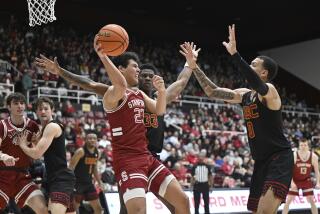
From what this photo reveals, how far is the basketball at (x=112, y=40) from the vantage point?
17.7ft

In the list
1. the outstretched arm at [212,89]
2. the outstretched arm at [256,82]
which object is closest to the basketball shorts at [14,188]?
the outstretched arm at [212,89]

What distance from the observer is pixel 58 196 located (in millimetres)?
6770

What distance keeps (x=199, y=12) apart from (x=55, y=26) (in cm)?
835

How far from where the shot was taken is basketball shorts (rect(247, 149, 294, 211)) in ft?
19.4

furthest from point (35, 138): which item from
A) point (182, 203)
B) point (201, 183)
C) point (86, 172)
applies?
point (201, 183)

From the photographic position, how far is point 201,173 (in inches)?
566

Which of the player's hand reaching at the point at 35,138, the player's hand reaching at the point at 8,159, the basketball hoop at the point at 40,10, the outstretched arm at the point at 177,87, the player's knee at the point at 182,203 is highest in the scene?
the basketball hoop at the point at 40,10

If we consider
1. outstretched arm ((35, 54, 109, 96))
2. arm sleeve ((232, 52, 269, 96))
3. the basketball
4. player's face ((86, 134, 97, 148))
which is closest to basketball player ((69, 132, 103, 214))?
player's face ((86, 134, 97, 148))

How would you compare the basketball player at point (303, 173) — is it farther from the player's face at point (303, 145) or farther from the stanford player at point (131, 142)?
the stanford player at point (131, 142)

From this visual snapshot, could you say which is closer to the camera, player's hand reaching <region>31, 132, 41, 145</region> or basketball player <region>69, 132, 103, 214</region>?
player's hand reaching <region>31, 132, 41, 145</region>

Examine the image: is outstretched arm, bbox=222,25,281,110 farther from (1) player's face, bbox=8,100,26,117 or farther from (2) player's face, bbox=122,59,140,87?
(1) player's face, bbox=8,100,26,117

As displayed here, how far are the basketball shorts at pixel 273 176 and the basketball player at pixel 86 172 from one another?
4.92 metres

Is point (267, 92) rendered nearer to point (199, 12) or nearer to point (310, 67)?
point (199, 12)

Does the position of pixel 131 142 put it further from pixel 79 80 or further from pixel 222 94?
pixel 222 94
